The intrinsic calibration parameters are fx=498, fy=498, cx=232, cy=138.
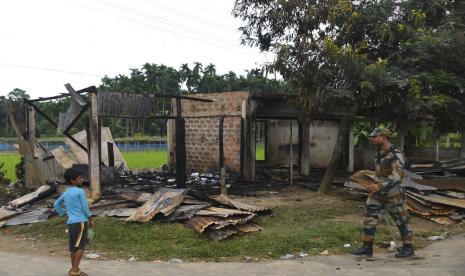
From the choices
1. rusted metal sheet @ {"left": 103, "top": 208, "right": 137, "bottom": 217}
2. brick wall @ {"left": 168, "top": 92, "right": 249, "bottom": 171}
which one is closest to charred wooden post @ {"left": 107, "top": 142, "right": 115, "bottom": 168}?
brick wall @ {"left": 168, "top": 92, "right": 249, "bottom": 171}

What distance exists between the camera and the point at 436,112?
11.9 m

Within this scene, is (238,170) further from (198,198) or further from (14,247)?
(14,247)

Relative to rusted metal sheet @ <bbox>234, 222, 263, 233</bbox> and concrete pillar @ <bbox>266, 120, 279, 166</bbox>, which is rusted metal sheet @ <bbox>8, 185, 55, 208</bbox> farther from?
concrete pillar @ <bbox>266, 120, 279, 166</bbox>

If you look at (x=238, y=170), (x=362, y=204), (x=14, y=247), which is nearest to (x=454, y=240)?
(x=362, y=204)

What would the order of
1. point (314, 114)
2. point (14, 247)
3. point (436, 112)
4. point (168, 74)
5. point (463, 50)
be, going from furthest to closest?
point (168, 74) < point (314, 114) < point (436, 112) < point (463, 50) < point (14, 247)

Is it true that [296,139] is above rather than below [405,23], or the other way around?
below

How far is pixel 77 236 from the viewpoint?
6.01 metres

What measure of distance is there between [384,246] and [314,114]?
5.69 metres

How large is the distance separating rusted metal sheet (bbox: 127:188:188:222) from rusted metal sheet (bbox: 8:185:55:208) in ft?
11.4

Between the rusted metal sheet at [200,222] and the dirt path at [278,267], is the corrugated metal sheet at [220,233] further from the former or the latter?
the dirt path at [278,267]

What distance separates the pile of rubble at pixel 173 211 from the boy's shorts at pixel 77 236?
2361mm

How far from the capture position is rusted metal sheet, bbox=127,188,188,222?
879 centimetres

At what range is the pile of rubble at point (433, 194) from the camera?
32.3ft

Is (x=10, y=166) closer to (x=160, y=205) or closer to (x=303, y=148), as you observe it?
(x=303, y=148)
